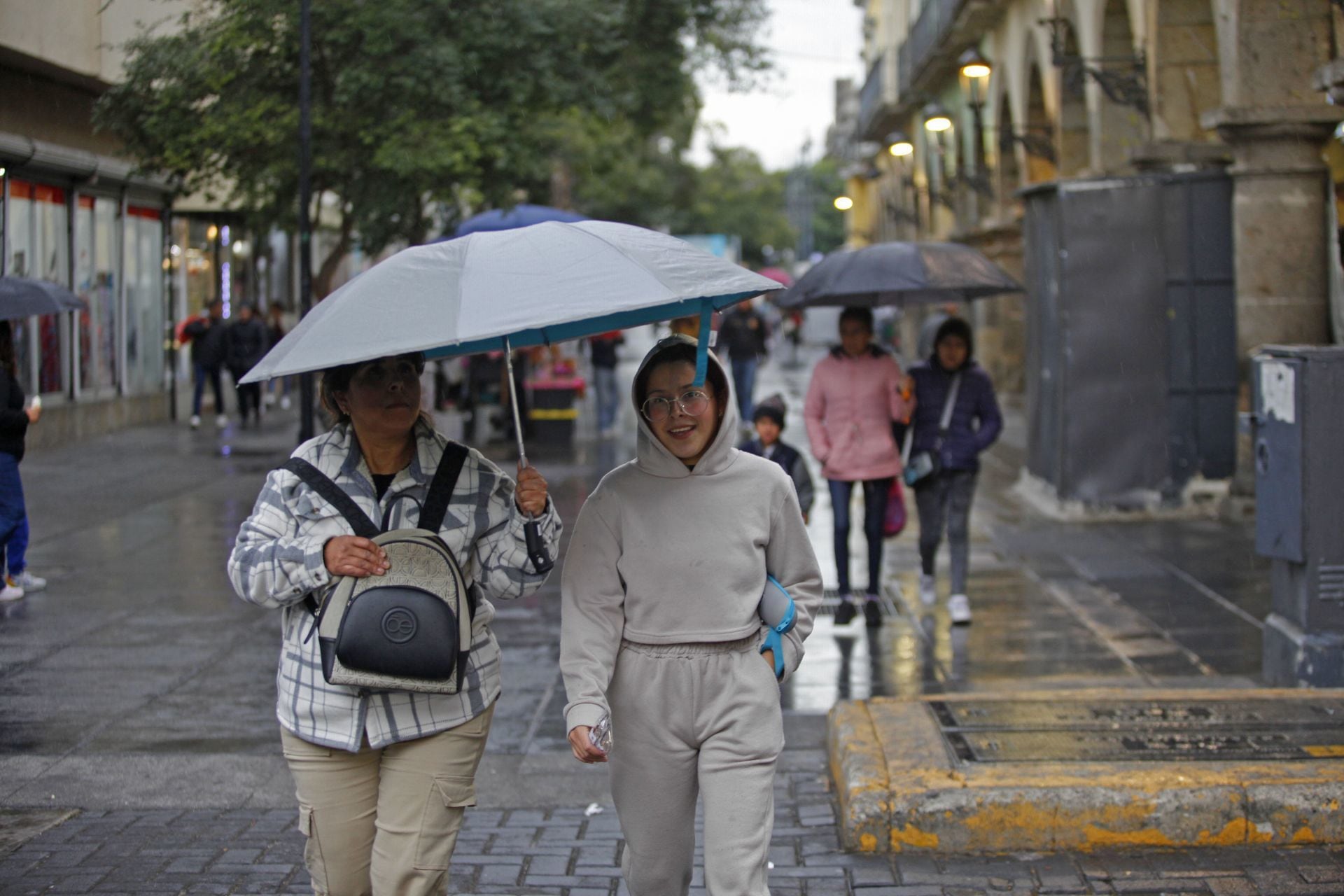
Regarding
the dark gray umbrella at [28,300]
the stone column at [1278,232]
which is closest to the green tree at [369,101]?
the dark gray umbrella at [28,300]

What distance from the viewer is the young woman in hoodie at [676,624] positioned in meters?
3.68

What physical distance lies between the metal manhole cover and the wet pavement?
52cm

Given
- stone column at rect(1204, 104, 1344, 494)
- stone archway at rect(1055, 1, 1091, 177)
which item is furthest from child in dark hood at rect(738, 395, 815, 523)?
stone archway at rect(1055, 1, 1091, 177)

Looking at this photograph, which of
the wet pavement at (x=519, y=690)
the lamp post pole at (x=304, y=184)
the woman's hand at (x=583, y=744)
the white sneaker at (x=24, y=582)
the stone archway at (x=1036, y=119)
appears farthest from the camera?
the stone archway at (x=1036, y=119)

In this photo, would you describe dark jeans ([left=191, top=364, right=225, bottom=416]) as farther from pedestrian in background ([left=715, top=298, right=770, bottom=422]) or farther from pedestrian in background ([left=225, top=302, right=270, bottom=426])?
pedestrian in background ([left=715, top=298, right=770, bottom=422])

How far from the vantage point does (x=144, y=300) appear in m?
22.6

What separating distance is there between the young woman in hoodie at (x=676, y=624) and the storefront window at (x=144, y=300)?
1934 centimetres

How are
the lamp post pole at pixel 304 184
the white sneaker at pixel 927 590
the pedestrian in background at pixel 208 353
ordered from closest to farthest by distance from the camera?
the white sneaker at pixel 927 590, the lamp post pole at pixel 304 184, the pedestrian in background at pixel 208 353

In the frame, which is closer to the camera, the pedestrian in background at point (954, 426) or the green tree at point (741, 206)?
the pedestrian in background at point (954, 426)

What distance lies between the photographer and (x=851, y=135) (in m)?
56.0

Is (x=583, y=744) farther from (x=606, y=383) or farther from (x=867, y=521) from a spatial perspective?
(x=606, y=383)

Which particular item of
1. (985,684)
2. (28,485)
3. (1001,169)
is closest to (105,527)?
(28,485)

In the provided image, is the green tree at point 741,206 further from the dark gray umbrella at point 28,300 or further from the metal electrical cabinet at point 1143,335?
the dark gray umbrella at point 28,300

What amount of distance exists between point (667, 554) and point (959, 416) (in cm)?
538
